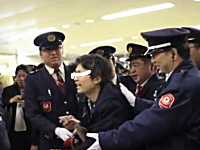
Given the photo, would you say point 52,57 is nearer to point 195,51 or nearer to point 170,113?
point 195,51

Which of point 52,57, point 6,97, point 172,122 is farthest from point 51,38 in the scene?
point 172,122

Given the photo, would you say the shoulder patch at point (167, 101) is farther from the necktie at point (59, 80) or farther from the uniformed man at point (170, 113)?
the necktie at point (59, 80)

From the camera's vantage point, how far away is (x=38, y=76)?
8.48 ft

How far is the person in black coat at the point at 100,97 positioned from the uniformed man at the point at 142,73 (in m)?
0.55

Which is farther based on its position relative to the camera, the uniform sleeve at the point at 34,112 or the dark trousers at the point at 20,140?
the dark trousers at the point at 20,140

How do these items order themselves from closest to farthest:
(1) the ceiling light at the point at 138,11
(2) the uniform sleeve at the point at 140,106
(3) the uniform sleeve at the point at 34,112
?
1. (2) the uniform sleeve at the point at 140,106
2. (3) the uniform sleeve at the point at 34,112
3. (1) the ceiling light at the point at 138,11

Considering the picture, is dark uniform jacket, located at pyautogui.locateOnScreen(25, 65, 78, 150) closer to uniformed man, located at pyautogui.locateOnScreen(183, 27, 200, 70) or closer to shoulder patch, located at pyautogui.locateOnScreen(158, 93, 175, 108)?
uniformed man, located at pyautogui.locateOnScreen(183, 27, 200, 70)

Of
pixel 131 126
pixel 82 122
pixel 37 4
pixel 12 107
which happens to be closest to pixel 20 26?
pixel 37 4

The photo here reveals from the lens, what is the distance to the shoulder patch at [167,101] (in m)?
1.59

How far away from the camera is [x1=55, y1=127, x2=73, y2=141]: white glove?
2293 millimetres

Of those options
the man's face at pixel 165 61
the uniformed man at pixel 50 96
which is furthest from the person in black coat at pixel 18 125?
the man's face at pixel 165 61

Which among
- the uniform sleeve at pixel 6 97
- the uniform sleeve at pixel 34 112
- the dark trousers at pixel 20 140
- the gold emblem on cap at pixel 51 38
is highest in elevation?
the gold emblem on cap at pixel 51 38

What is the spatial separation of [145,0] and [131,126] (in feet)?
17.1

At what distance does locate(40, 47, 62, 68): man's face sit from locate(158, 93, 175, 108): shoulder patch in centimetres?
112
